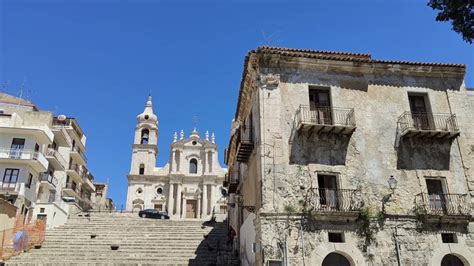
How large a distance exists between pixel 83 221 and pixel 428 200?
79.0ft

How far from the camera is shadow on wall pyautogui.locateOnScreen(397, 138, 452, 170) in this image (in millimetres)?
16422

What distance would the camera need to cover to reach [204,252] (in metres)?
21.5

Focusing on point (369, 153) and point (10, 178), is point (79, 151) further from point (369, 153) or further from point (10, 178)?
point (369, 153)

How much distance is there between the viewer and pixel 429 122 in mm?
17219

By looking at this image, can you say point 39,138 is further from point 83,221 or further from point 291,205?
point 291,205

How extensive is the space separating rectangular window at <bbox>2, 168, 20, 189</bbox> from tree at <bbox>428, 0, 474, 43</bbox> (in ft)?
101

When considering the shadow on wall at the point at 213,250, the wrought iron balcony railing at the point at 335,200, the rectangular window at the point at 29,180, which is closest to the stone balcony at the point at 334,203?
the wrought iron balcony railing at the point at 335,200

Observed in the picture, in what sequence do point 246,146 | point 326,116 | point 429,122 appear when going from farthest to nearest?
point 246,146 < point 429,122 < point 326,116

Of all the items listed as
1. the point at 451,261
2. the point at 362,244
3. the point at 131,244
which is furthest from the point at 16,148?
the point at 451,261

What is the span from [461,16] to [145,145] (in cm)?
4868


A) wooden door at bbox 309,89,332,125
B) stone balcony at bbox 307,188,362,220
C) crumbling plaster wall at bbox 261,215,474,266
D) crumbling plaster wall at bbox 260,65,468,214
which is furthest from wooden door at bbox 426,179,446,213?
wooden door at bbox 309,89,332,125

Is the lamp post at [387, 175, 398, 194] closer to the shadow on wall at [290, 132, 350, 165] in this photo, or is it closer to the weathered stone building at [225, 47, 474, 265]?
the weathered stone building at [225, 47, 474, 265]

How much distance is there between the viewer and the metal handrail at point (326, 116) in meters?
16.2

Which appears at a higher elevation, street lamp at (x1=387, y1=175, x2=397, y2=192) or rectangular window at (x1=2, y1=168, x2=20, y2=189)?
rectangular window at (x1=2, y1=168, x2=20, y2=189)
